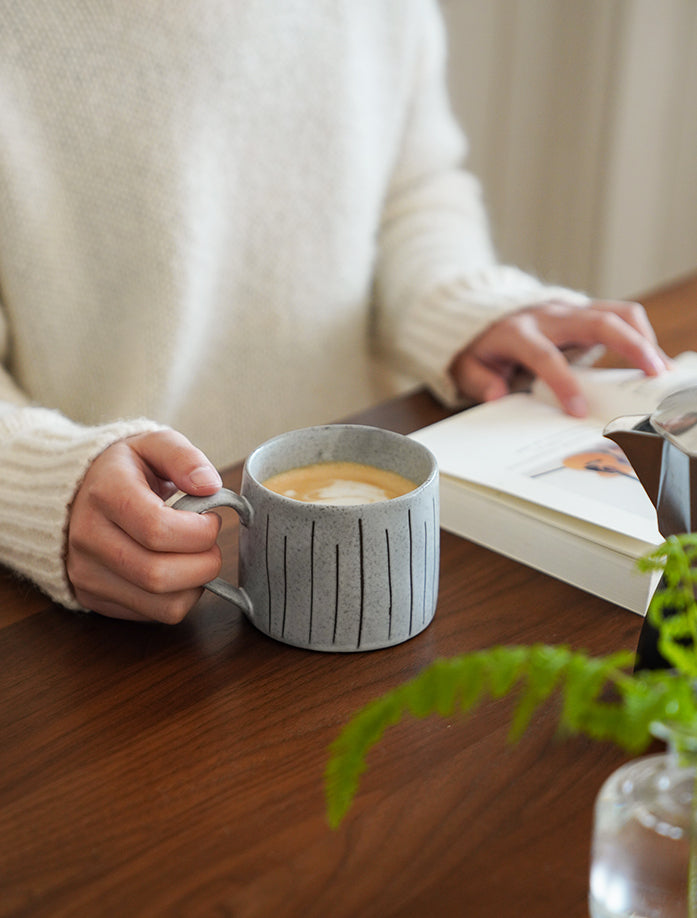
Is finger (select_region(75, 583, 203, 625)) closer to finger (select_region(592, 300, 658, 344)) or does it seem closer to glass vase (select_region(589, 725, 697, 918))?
glass vase (select_region(589, 725, 697, 918))

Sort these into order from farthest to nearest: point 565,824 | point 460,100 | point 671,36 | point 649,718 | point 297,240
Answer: point 460,100 → point 671,36 → point 297,240 → point 565,824 → point 649,718

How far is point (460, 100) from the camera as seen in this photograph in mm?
1951

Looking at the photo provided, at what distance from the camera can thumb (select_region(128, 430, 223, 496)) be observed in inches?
20.1

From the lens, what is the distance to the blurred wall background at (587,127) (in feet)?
5.78

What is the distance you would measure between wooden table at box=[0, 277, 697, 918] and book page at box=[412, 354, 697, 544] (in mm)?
54

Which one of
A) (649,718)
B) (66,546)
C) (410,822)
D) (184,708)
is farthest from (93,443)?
(649,718)

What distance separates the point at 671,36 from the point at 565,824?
66.2 inches

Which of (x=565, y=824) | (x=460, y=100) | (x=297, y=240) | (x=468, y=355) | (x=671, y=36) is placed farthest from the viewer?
(x=460, y=100)

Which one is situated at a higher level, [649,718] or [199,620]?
[649,718]

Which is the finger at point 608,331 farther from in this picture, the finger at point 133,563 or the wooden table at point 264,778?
the finger at point 133,563

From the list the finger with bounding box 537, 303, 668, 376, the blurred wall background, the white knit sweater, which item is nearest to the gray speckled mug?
the white knit sweater

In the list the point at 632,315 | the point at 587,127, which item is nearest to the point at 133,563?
the point at 632,315

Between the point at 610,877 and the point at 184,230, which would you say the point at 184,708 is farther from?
the point at 184,230

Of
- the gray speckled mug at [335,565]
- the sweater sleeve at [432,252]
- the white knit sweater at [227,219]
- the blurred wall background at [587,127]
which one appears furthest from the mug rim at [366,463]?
the blurred wall background at [587,127]
